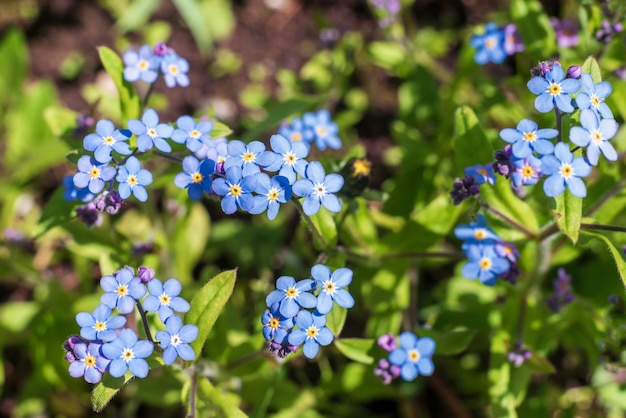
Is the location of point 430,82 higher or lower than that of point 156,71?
lower

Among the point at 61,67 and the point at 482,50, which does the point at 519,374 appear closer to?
the point at 482,50

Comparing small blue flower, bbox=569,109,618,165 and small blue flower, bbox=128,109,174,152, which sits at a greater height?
small blue flower, bbox=569,109,618,165

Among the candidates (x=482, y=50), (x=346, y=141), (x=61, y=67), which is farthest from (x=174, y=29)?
(x=482, y=50)

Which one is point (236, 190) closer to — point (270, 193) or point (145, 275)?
point (270, 193)

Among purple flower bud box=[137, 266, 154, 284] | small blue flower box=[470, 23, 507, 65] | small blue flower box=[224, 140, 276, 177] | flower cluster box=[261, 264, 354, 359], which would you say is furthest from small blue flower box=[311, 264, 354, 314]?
small blue flower box=[470, 23, 507, 65]

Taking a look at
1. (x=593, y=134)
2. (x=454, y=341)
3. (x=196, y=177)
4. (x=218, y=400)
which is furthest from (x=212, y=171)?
(x=593, y=134)

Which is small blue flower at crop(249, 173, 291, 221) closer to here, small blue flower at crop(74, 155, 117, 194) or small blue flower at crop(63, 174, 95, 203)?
small blue flower at crop(74, 155, 117, 194)
